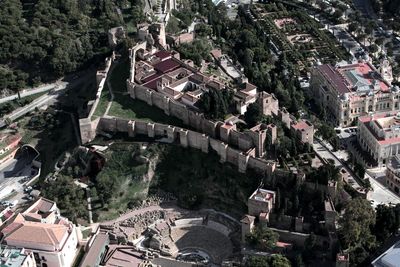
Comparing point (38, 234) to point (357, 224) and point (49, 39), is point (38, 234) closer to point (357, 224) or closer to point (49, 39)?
point (357, 224)

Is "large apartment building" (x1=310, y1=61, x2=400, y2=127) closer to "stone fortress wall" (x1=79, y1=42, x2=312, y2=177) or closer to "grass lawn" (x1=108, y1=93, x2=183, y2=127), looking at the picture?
"stone fortress wall" (x1=79, y1=42, x2=312, y2=177)

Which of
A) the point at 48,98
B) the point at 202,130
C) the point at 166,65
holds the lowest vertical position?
the point at 48,98

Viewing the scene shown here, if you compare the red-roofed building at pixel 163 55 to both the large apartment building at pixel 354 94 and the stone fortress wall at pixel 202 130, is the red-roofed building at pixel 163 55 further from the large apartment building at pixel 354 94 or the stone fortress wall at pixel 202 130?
the large apartment building at pixel 354 94

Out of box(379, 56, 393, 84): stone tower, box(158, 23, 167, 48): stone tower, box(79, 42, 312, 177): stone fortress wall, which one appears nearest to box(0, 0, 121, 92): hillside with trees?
box(158, 23, 167, 48): stone tower

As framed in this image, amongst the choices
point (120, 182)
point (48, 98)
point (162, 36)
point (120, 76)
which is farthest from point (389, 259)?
point (48, 98)

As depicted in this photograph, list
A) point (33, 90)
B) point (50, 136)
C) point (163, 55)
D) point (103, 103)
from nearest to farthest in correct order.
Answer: point (103, 103) → point (50, 136) → point (163, 55) → point (33, 90)
